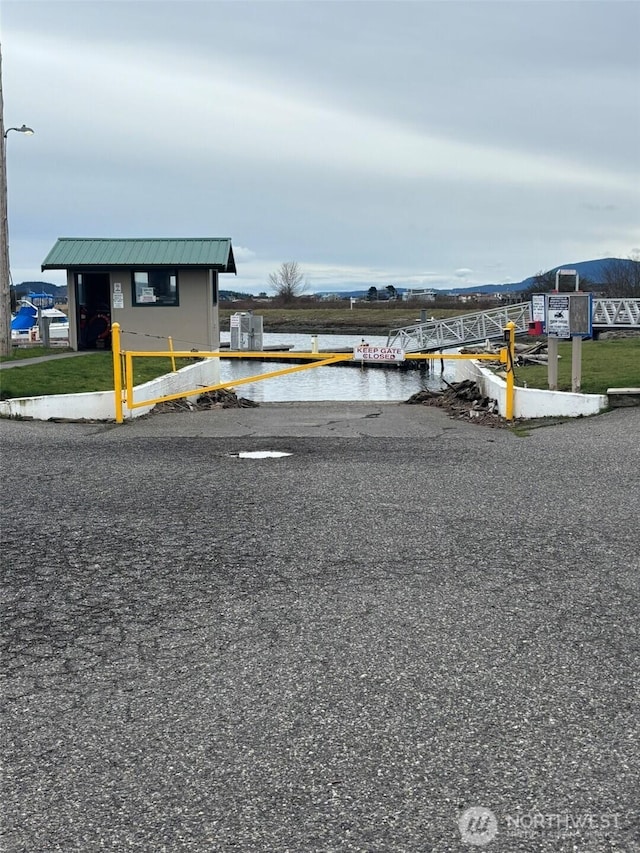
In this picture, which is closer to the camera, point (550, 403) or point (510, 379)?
point (550, 403)

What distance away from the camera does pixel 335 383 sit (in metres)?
34.6

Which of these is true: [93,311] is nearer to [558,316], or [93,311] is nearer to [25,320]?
[558,316]

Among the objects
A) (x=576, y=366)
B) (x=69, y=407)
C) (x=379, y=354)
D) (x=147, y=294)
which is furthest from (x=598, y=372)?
(x=147, y=294)

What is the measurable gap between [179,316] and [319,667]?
77.5ft

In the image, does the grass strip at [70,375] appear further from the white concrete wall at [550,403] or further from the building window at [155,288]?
the white concrete wall at [550,403]

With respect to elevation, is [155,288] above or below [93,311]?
above

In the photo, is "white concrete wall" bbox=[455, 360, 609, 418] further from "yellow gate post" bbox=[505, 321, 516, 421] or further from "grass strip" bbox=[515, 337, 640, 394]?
"grass strip" bbox=[515, 337, 640, 394]

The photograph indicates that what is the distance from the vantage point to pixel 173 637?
4.73 meters

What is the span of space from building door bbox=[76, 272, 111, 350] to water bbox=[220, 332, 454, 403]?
4.58 meters

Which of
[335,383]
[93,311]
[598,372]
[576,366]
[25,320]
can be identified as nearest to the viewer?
[576,366]

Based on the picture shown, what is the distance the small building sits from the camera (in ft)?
88.5

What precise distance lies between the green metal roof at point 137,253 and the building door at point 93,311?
2.57 feet

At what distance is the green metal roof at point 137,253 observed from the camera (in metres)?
26.8

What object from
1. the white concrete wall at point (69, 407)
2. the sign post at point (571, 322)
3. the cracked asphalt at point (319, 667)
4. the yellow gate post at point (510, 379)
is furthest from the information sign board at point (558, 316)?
the cracked asphalt at point (319, 667)
